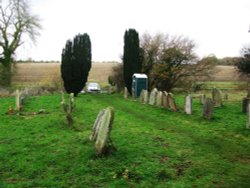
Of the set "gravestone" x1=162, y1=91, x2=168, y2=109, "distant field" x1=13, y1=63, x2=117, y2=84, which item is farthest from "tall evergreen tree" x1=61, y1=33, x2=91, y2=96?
"distant field" x1=13, y1=63, x2=117, y2=84

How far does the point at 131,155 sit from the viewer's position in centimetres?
773

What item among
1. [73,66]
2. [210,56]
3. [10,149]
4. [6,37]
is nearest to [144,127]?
[10,149]

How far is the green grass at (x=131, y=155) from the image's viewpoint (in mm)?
6297

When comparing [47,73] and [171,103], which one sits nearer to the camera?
[171,103]

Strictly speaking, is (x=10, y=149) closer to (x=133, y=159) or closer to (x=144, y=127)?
(x=133, y=159)

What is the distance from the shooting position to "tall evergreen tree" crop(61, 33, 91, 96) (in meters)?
26.5

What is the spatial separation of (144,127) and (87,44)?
1732 cm

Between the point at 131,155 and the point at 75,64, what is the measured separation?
19.8 m

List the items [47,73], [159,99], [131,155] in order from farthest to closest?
[47,73], [159,99], [131,155]

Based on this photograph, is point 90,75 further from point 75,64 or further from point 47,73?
point 75,64

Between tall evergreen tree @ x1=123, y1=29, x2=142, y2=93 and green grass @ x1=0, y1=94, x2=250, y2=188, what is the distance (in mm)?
16178

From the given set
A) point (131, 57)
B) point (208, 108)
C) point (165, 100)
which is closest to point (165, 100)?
point (165, 100)

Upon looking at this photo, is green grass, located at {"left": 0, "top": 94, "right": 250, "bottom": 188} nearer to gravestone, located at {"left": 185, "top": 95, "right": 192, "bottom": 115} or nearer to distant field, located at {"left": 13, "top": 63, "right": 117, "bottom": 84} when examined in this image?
gravestone, located at {"left": 185, "top": 95, "right": 192, "bottom": 115}

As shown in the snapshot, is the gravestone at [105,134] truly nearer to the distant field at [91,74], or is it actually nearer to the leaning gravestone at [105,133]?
the leaning gravestone at [105,133]
